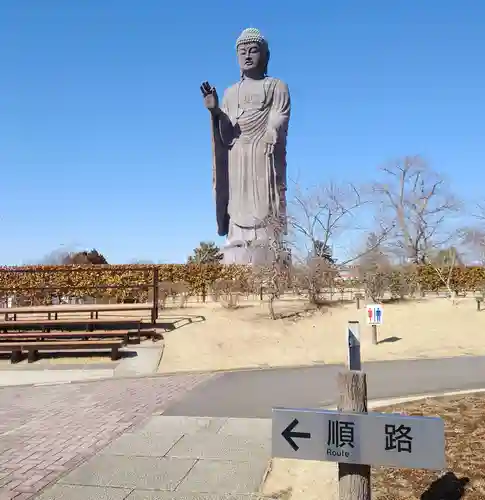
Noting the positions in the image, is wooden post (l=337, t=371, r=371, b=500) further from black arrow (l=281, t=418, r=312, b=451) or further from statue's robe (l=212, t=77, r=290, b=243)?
statue's robe (l=212, t=77, r=290, b=243)

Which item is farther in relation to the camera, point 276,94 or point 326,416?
point 276,94

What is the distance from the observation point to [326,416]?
289 centimetres

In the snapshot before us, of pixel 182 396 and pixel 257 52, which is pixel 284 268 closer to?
pixel 182 396

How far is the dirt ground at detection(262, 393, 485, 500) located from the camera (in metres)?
3.93

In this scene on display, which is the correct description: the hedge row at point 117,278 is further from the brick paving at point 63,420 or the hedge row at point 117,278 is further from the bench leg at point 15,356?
the brick paving at point 63,420

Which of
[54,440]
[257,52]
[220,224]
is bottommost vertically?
[54,440]

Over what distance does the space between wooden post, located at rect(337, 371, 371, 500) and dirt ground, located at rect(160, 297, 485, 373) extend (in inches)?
289

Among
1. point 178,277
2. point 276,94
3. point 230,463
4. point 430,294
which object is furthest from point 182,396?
point 276,94

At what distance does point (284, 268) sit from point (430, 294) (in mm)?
10635

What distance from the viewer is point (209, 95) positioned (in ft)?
75.6

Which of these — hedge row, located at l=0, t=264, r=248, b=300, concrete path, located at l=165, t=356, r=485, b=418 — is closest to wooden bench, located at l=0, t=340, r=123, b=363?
concrete path, located at l=165, t=356, r=485, b=418

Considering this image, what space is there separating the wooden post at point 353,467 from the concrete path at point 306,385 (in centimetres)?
348

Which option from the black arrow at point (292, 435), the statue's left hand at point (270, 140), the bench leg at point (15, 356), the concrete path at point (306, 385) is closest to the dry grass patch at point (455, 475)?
the black arrow at point (292, 435)

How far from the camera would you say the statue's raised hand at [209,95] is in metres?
22.9
